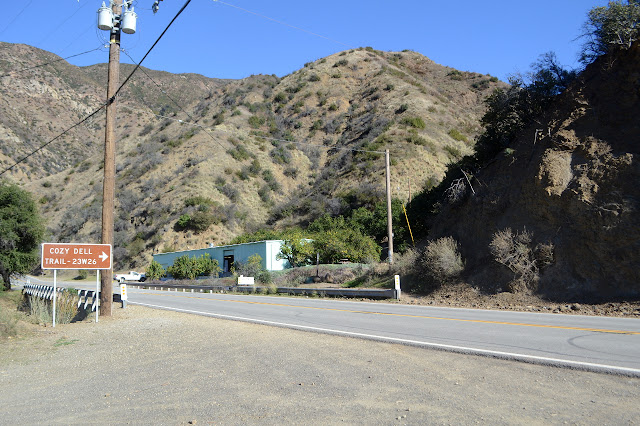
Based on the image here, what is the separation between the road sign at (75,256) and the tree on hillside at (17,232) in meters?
20.0

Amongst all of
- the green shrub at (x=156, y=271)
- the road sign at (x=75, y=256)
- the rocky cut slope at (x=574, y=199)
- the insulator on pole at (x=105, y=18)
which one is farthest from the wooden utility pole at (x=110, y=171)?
the green shrub at (x=156, y=271)

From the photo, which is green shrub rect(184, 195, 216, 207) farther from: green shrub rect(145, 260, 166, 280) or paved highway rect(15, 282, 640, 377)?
paved highway rect(15, 282, 640, 377)

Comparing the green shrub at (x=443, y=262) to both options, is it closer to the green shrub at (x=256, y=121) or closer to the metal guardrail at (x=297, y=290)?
the metal guardrail at (x=297, y=290)

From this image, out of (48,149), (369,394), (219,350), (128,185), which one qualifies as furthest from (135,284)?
(48,149)

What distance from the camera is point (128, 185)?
64.8 m

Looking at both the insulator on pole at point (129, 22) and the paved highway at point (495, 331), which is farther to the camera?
the insulator on pole at point (129, 22)

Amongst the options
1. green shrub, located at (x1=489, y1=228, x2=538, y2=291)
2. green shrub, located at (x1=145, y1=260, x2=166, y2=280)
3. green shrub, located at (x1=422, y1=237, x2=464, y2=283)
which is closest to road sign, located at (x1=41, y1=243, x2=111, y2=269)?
green shrub, located at (x1=422, y1=237, x2=464, y2=283)

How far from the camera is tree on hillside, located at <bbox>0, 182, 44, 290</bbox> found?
30984mm

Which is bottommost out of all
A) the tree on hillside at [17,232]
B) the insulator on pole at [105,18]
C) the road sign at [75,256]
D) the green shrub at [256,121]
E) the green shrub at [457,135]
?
the road sign at [75,256]

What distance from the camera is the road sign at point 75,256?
1406 centimetres

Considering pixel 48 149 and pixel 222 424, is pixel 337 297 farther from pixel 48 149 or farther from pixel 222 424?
pixel 48 149

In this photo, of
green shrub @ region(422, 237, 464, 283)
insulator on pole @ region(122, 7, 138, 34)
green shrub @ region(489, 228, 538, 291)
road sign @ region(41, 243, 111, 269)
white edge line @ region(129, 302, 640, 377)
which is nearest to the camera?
white edge line @ region(129, 302, 640, 377)

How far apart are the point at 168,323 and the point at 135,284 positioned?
33077 mm

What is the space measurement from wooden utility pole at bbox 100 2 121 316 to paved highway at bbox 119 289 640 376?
3474 millimetres
